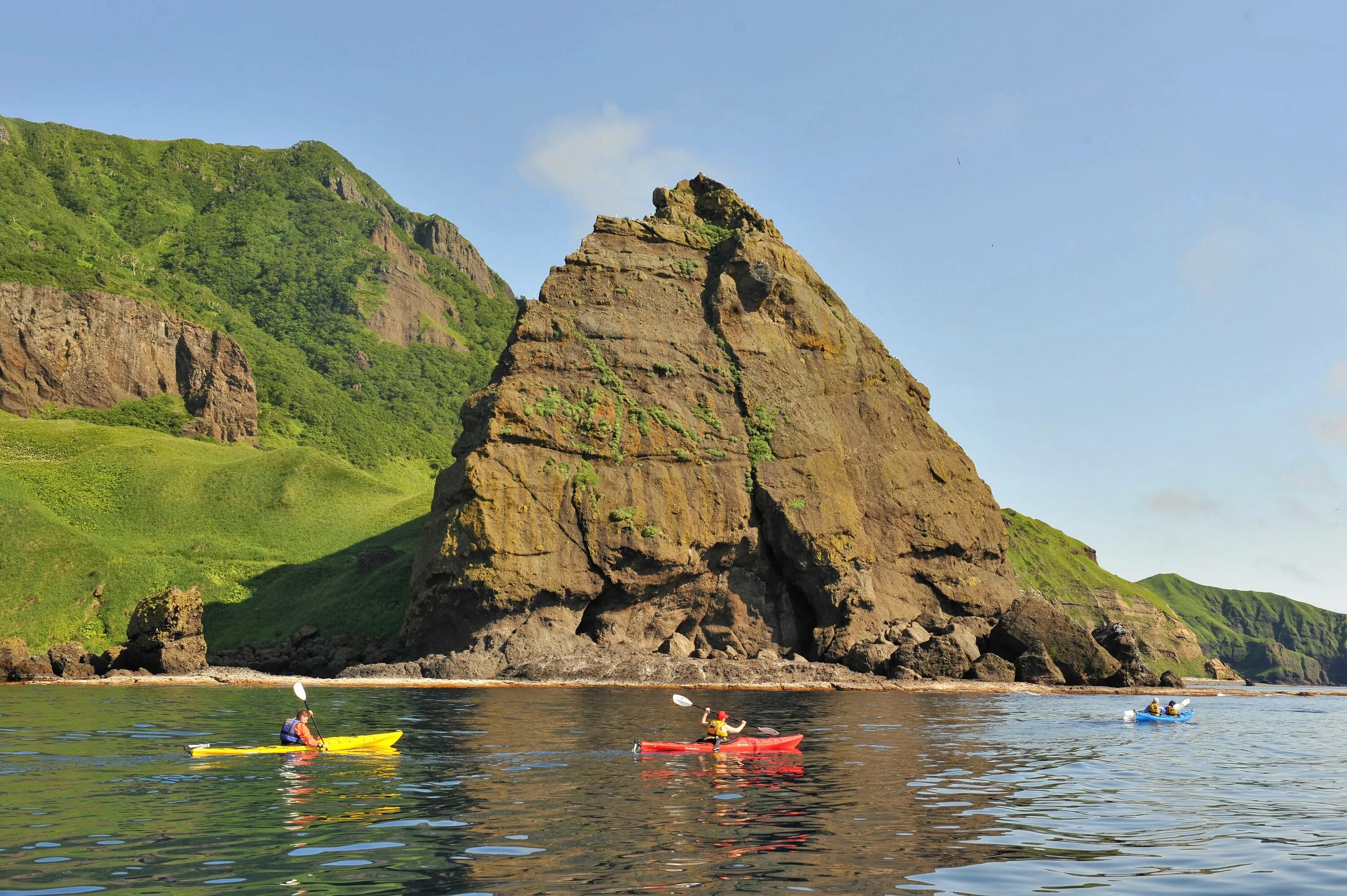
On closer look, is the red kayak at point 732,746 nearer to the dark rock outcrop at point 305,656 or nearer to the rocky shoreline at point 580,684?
the rocky shoreline at point 580,684

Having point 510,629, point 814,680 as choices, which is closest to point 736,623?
point 814,680

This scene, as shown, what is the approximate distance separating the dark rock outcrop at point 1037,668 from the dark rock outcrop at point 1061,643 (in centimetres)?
80

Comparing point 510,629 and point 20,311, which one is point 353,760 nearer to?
point 510,629

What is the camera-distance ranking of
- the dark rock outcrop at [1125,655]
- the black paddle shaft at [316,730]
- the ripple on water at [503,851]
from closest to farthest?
1. the ripple on water at [503,851]
2. the black paddle shaft at [316,730]
3. the dark rock outcrop at [1125,655]

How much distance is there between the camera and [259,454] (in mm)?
136750

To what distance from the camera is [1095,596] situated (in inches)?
5635

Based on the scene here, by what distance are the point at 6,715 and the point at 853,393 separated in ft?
215

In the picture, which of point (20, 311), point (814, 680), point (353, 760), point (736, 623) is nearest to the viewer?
point (353, 760)

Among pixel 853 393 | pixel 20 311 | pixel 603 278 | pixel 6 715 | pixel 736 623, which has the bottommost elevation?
pixel 6 715

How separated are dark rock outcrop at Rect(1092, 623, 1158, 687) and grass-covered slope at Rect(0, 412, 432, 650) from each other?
55.5 metres

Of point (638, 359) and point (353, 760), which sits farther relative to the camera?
point (638, 359)

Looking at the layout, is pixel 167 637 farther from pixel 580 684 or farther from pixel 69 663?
pixel 580 684

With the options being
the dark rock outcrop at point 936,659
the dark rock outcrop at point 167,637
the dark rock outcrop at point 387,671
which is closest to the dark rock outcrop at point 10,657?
the dark rock outcrop at point 167,637

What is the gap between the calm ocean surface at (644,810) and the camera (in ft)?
48.6
